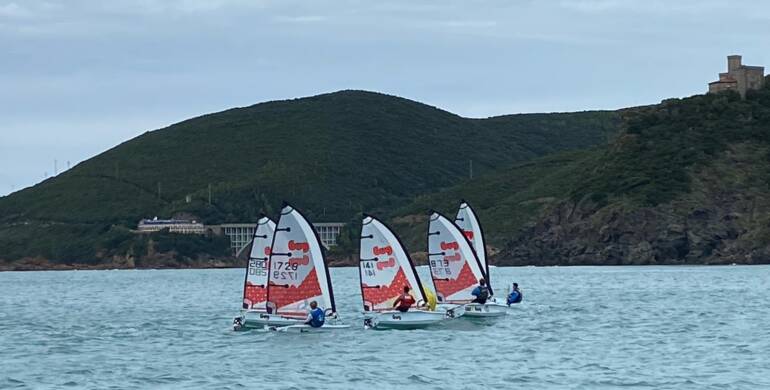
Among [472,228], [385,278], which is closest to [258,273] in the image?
[385,278]

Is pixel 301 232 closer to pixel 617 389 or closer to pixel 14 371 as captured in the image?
pixel 14 371

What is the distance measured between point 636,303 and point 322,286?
36.6 metres

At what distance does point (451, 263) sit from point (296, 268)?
16036 mm

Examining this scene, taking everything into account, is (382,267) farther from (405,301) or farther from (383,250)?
(405,301)

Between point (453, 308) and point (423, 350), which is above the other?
point (453, 308)

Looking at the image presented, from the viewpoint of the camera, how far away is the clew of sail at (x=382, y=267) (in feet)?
229

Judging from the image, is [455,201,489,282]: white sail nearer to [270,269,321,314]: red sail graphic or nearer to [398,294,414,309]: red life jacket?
[398,294,414,309]: red life jacket

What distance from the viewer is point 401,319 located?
70.8 meters

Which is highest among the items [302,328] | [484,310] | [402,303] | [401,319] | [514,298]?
[514,298]

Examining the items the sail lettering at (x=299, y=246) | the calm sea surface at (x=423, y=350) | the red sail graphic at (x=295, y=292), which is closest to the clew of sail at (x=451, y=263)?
the calm sea surface at (x=423, y=350)

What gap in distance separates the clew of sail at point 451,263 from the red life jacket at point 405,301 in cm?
1049

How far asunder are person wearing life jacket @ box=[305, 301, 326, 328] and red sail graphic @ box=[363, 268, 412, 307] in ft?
13.5

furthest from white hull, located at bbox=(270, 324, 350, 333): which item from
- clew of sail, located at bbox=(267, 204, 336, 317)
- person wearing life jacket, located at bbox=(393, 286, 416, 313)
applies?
person wearing life jacket, located at bbox=(393, 286, 416, 313)

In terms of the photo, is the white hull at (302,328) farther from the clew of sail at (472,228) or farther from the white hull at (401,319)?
the clew of sail at (472,228)
